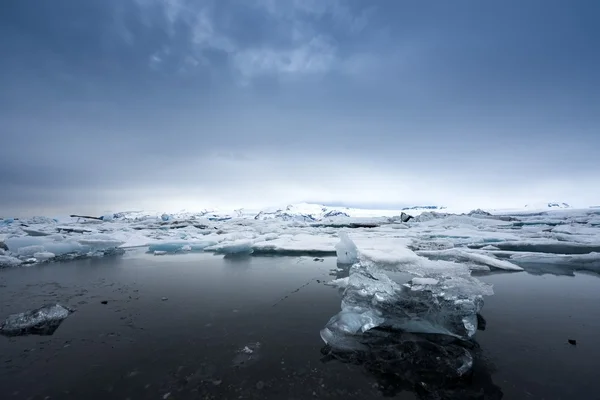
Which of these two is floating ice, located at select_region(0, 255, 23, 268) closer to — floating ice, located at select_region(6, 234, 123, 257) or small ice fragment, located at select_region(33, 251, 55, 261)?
small ice fragment, located at select_region(33, 251, 55, 261)

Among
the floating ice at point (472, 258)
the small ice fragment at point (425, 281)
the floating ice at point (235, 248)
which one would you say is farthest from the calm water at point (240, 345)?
the floating ice at point (235, 248)

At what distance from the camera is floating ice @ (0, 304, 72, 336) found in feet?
10.4

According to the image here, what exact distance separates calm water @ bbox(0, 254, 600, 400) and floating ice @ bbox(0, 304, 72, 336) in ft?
0.45

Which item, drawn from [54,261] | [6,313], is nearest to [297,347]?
[6,313]

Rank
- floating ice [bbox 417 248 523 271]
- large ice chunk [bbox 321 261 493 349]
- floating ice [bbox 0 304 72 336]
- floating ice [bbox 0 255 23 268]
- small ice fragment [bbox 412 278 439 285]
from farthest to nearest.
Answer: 1. floating ice [bbox 0 255 23 268]
2. floating ice [bbox 417 248 523 271]
3. small ice fragment [bbox 412 278 439 285]
4. floating ice [bbox 0 304 72 336]
5. large ice chunk [bbox 321 261 493 349]

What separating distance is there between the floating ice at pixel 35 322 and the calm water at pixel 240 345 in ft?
0.45

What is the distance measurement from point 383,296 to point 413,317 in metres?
0.61

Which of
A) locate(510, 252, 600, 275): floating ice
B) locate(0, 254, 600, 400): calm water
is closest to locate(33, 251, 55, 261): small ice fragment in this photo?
locate(0, 254, 600, 400): calm water

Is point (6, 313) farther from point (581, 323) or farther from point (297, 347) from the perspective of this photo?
point (581, 323)

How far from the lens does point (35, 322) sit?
11.0 ft

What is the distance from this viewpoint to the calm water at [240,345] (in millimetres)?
2160

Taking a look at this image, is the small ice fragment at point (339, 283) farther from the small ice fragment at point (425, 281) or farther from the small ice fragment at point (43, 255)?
the small ice fragment at point (43, 255)

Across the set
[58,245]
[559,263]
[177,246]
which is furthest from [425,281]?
[58,245]

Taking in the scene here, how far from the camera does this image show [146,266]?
732cm
